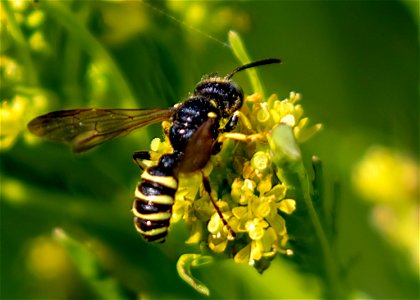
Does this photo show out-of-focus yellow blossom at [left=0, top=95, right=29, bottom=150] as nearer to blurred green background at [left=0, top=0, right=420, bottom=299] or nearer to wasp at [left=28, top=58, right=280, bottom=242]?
A: blurred green background at [left=0, top=0, right=420, bottom=299]

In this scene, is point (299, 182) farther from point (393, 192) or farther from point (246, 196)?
point (393, 192)

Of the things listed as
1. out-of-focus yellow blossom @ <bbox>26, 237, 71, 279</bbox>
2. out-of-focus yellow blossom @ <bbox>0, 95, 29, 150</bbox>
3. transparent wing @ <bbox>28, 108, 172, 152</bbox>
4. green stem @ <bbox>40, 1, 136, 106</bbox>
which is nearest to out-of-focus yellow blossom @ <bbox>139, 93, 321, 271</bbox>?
transparent wing @ <bbox>28, 108, 172, 152</bbox>

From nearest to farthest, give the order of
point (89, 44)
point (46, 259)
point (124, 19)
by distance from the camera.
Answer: point (89, 44) → point (124, 19) → point (46, 259)

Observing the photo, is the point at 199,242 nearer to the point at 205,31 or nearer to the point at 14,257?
the point at 205,31

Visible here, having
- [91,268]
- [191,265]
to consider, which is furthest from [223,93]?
[91,268]

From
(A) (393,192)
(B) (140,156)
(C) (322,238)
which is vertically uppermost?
(B) (140,156)

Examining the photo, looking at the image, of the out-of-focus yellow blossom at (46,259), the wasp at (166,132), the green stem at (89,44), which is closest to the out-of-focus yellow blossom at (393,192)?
the wasp at (166,132)

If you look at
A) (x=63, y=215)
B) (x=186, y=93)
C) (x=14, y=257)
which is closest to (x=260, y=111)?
(x=186, y=93)
